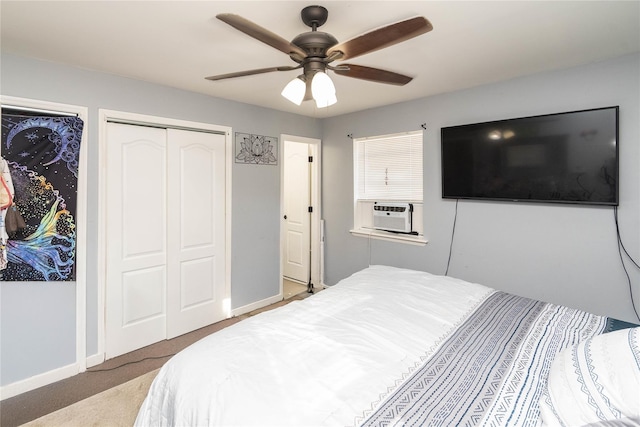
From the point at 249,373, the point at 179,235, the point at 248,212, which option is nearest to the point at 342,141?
the point at 248,212

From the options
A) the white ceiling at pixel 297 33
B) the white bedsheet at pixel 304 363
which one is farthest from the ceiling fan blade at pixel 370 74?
the white bedsheet at pixel 304 363

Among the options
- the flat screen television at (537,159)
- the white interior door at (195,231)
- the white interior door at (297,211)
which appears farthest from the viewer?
the white interior door at (297,211)

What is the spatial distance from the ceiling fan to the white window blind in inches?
71.9

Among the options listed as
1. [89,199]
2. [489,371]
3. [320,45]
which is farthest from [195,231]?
[489,371]

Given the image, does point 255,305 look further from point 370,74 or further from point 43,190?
point 370,74

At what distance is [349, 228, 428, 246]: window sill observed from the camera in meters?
3.37

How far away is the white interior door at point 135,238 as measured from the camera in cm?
264

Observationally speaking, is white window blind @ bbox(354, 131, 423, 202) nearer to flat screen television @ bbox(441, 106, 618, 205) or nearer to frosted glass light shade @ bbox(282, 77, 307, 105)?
flat screen television @ bbox(441, 106, 618, 205)

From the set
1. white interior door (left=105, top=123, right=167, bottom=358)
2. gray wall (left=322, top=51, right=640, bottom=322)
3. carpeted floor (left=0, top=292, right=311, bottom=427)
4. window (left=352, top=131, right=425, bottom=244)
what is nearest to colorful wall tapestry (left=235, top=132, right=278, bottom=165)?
white interior door (left=105, top=123, right=167, bottom=358)

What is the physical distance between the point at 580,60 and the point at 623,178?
91 cm

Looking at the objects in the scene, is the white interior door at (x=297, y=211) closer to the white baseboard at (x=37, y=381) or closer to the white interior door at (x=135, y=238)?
the white interior door at (x=135, y=238)

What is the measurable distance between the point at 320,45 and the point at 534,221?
7.57ft

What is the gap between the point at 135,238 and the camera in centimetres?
277

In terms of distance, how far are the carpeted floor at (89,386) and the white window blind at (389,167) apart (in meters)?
2.61
